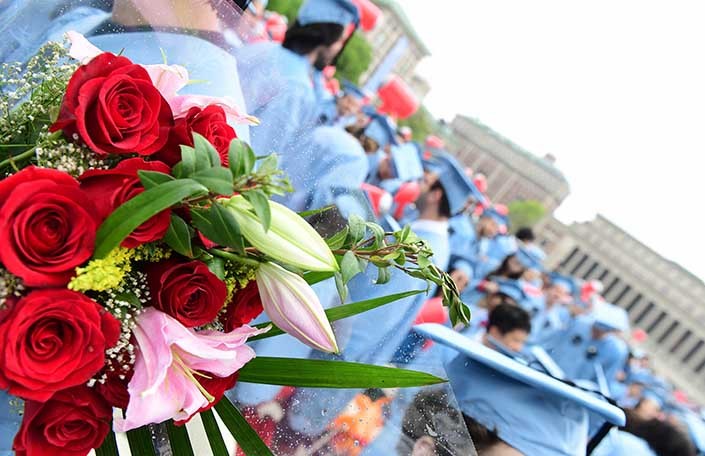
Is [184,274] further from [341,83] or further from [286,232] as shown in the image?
[341,83]

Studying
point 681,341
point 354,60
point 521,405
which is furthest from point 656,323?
point 521,405

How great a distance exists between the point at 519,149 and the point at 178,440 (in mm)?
41492

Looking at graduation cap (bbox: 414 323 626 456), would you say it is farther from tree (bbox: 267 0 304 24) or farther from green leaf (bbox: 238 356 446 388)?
tree (bbox: 267 0 304 24)

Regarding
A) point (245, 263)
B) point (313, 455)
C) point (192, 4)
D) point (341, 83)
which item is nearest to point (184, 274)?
point (245, 263)

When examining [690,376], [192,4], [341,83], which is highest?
[192,4]

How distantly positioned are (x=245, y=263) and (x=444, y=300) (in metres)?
0.24

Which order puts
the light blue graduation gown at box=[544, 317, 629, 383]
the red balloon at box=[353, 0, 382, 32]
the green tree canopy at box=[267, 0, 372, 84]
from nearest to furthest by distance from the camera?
1. the red balloon at box=[353, 0, 382, 32]
2. the light blue graduation gown at box=[544, 317, 629, 383]
3. the green tree canopy at box=[267, 0, 372, 84]

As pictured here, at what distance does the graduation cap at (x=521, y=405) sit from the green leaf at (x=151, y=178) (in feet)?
5.33

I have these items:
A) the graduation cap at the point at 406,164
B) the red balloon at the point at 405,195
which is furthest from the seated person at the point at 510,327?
the graduation cap at the point at 406,164

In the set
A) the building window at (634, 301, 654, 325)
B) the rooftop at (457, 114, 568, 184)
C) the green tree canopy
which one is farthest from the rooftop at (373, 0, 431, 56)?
the building window at (634, 301, 654, 325)

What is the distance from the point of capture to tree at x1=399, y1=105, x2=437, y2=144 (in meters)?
17.4

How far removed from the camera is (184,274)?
70cm

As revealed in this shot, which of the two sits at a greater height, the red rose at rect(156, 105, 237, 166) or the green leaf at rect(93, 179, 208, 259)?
the red rose at rect(156, 105, 237, 166)

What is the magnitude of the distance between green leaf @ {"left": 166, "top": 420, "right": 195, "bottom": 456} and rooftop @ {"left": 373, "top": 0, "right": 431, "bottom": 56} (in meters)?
16.6
